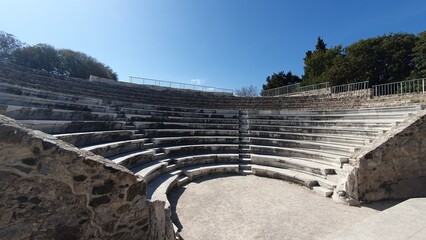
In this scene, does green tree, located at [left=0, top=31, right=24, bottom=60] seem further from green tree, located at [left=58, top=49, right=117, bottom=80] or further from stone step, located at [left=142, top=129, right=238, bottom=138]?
stone step, located at [left=142, top=129, right=238, bottom=138]

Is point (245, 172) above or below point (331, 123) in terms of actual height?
below

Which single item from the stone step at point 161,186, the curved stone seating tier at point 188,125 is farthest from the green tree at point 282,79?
the stone step at point 161,186

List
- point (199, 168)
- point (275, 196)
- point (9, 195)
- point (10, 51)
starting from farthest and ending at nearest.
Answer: point (10, 51) < point (199, 168) < point (275, 196) < point (9, 195)

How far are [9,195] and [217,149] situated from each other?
6.74 m

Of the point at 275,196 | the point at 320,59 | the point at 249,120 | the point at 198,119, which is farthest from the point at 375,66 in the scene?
the point at 275,196

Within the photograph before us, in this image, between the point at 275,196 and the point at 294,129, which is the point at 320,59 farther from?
the point at 275,196

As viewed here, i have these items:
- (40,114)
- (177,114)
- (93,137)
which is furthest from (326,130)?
(40,114)

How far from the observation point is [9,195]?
163 cm

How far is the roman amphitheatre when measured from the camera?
1.81 meters

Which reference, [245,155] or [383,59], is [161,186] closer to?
[245,155]

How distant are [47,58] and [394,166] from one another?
30895mm

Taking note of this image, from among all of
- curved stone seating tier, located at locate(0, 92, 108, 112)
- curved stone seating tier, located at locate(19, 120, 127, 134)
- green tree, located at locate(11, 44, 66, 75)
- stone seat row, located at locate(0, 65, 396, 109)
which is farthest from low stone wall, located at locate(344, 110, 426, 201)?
green tree, located at locate(11, 44, 66, 75)

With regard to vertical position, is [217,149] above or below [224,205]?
above

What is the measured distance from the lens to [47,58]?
23094 millimetres
